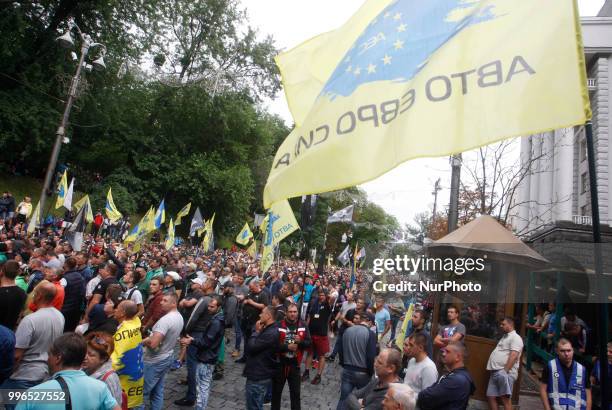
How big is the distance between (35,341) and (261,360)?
259cm

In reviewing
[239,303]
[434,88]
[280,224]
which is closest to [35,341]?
[434,88]

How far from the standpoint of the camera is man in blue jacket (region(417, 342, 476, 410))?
153 inches

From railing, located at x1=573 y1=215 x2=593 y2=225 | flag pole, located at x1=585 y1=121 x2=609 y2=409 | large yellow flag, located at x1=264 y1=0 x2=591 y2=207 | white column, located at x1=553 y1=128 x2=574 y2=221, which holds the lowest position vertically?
flag pole, located at x1=585 y1=121 x2=609 y2=409

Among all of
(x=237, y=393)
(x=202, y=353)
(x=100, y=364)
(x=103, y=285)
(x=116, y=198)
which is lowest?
(x=237, y=393)

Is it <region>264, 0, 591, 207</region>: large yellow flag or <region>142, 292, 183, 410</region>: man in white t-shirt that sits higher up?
<region>264, 0, 591, 207</region>: large yellow flag

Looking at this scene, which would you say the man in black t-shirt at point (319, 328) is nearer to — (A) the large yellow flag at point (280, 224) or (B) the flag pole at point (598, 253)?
(A) the large yellow flag at point (280, 224)

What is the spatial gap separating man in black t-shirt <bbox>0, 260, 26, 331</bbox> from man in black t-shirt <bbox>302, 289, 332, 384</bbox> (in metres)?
5.64

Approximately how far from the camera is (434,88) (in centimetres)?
258

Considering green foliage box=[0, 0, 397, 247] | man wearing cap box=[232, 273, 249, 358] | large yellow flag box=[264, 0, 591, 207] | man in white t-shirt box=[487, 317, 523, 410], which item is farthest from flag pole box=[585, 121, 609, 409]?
green foliage box=[0, 0, 397, 247]

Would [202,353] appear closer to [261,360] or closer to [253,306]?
[261,360]

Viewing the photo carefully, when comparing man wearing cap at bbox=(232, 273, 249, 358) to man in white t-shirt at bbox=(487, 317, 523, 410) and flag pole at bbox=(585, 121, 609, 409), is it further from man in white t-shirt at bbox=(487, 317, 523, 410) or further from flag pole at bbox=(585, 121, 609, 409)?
flag pole at bbox=(585, 121, 609, 409)

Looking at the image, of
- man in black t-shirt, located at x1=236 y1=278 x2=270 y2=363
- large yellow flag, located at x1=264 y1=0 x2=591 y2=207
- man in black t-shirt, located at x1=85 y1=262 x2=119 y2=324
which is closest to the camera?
large yellow flag, located at x1=264 y1=0 x2=591 y2=207

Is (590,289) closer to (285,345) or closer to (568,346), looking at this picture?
(568,346)

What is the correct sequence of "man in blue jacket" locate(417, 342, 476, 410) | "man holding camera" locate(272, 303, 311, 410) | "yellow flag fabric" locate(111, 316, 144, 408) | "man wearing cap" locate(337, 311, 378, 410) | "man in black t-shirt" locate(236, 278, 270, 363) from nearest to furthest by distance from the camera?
"man in blue jacket" locate(417, 342, 476, 410) → "yellow flag fabric" locate(111, 316, 144, 408) → "man holding camera" locate(272, 303, 311, 410) → "man wearing cap" locate(337, 311, 378, 410) → "man in black t-shirt" locate(236, 278, 270, 363)
